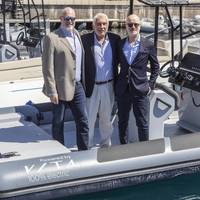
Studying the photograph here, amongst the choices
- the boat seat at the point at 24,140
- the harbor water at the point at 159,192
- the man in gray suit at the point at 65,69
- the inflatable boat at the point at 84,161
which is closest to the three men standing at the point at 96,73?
the man in gray suit at the point at 65,69

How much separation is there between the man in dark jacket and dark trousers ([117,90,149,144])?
0.13 m

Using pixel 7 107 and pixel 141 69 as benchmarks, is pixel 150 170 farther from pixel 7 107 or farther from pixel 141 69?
pixel 7 107

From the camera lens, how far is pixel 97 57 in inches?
189

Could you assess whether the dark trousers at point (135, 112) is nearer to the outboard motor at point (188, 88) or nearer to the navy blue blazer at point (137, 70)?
the navy blue blazer at point (137, 70)

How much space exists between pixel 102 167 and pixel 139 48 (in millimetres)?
1064

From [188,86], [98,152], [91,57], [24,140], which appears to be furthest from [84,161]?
[188,86]

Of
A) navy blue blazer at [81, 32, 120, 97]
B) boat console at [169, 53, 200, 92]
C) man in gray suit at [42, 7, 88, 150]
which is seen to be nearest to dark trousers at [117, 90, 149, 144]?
navy blue blazer at [81, 32, 120, 97]

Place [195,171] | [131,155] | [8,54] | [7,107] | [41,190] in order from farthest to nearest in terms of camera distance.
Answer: [8,54], [7,107], [195,171], [131,155], [41,190]

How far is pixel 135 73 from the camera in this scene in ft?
15.9

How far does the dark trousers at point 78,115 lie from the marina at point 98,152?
109 mm

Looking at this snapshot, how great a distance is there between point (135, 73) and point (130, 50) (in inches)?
8.0

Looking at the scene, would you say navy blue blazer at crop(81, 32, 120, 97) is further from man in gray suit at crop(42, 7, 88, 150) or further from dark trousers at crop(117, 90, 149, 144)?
dark trousers at crop(117, 90, 149, 144)

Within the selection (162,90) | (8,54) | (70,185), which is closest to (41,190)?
(70,185)

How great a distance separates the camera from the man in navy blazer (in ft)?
15.7
